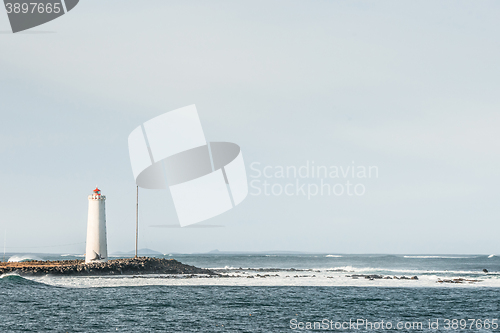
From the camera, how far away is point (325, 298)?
37.7 m

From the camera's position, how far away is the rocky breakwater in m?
51.1

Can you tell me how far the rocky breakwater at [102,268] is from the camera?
5109 cm

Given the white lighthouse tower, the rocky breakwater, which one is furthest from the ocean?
the white lighthouse tower

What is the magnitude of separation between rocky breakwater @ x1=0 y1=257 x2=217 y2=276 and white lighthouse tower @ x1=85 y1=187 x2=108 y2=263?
6.03ft

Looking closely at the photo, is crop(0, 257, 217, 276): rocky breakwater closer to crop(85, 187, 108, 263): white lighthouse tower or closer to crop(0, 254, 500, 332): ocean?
crop(85, 187, 108, 263): white lighthouse tower

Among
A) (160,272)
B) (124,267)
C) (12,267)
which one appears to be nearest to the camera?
(12,267)

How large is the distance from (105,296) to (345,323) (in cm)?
1891

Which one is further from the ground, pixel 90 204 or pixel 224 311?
pixel 90 204

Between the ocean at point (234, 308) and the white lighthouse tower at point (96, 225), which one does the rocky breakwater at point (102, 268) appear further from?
the ocean at point (234, 308)

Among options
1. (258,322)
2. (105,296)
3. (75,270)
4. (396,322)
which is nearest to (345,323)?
(396,322)

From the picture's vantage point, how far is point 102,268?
54344 mm

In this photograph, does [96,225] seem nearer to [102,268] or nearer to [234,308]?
[102,268]

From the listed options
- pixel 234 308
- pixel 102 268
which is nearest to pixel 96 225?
pixel 102 268

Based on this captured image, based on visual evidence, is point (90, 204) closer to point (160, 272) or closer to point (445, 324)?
point (160, 272)
